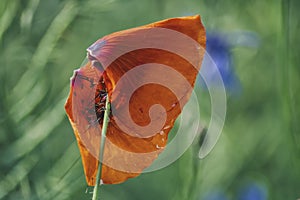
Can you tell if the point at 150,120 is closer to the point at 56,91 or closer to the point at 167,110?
the point at 167,110

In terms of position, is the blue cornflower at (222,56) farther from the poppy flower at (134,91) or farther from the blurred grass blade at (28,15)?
the poppy flower at (134,91)

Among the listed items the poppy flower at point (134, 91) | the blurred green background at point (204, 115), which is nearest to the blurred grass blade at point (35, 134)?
the blurred green background at point (204, 115)

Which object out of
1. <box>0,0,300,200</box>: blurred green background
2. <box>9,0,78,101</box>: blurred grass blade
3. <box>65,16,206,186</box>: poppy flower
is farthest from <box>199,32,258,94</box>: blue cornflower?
<box>65,16,206,186</box>: poppy flower

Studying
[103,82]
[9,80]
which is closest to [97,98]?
[103,82]

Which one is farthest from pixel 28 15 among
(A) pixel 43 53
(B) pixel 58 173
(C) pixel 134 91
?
(C) pixel 134 91

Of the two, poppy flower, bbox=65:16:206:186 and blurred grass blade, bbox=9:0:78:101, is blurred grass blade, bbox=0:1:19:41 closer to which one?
blurred grass blade, bbox=9:0:78:101

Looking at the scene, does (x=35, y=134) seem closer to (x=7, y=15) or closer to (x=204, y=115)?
(x=7, y=15)
